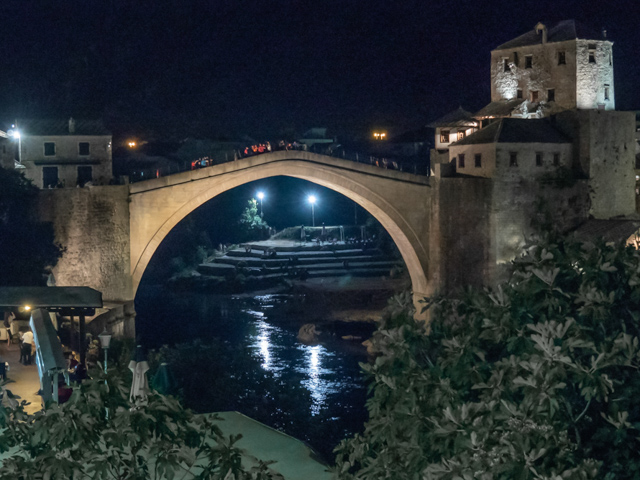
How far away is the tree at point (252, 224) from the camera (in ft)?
151

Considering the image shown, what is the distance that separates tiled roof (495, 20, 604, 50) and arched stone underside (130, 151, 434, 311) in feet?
23.6

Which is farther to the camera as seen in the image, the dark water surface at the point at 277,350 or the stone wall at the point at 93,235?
the stone wall at the point at 93,235

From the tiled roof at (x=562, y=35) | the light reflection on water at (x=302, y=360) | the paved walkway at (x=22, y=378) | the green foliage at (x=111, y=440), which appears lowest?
the light reflection on water at (x=302, y=360)

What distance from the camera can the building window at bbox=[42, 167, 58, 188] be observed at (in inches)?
1024

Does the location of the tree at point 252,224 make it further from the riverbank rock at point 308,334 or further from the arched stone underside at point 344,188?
the riverbank rock at point 308,334

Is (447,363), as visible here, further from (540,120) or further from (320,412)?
(540,120)

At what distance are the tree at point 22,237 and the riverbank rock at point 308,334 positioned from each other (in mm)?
7810

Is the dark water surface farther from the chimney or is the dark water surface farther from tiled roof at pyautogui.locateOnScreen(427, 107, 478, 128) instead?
the chimney

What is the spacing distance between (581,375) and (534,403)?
39cm

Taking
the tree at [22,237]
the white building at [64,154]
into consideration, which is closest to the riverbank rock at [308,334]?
the white building at [64,154]

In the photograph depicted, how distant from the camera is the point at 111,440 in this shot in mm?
5641

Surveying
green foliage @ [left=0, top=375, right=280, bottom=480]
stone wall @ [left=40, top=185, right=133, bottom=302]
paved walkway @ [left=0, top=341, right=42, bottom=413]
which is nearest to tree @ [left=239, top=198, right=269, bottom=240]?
stone wall @ [left=40, top=185, right=133, bottom=302]

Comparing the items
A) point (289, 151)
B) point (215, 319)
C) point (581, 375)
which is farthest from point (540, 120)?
point (581, 375)

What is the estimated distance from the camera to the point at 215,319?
100ft
